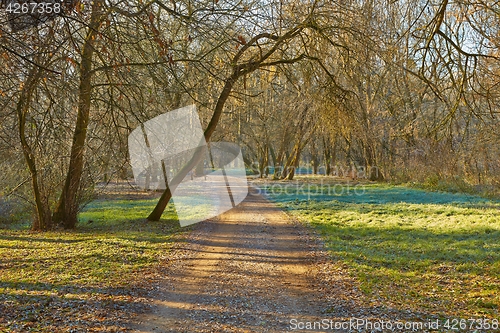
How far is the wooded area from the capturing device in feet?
17.5

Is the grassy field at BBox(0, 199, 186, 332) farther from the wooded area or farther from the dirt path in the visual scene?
the wooded area

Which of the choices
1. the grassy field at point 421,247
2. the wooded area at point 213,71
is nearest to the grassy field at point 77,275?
the wooded area at point 213,71

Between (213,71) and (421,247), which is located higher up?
(213,71)

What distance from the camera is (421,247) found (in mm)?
8398

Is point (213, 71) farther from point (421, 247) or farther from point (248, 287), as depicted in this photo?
point (421, 247)

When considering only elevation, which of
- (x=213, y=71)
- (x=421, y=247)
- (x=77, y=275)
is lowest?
(x=421, y=247)

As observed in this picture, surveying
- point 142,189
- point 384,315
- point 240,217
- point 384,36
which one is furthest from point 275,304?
point 142,189

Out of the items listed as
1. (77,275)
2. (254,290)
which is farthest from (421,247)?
(77,275)

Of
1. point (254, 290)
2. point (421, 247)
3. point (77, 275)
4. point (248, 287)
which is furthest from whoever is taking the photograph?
point (421, 247)

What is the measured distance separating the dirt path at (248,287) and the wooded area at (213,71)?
2.31 meters

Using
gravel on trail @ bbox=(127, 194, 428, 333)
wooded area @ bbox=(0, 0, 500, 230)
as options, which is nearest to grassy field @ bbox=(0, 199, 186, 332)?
gravel on trail @ bbox=(127, 194, 428, 333)

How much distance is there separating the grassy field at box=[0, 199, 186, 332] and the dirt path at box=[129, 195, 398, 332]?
1.49ft

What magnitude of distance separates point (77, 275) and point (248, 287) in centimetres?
285

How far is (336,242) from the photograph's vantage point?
9.31 meters
